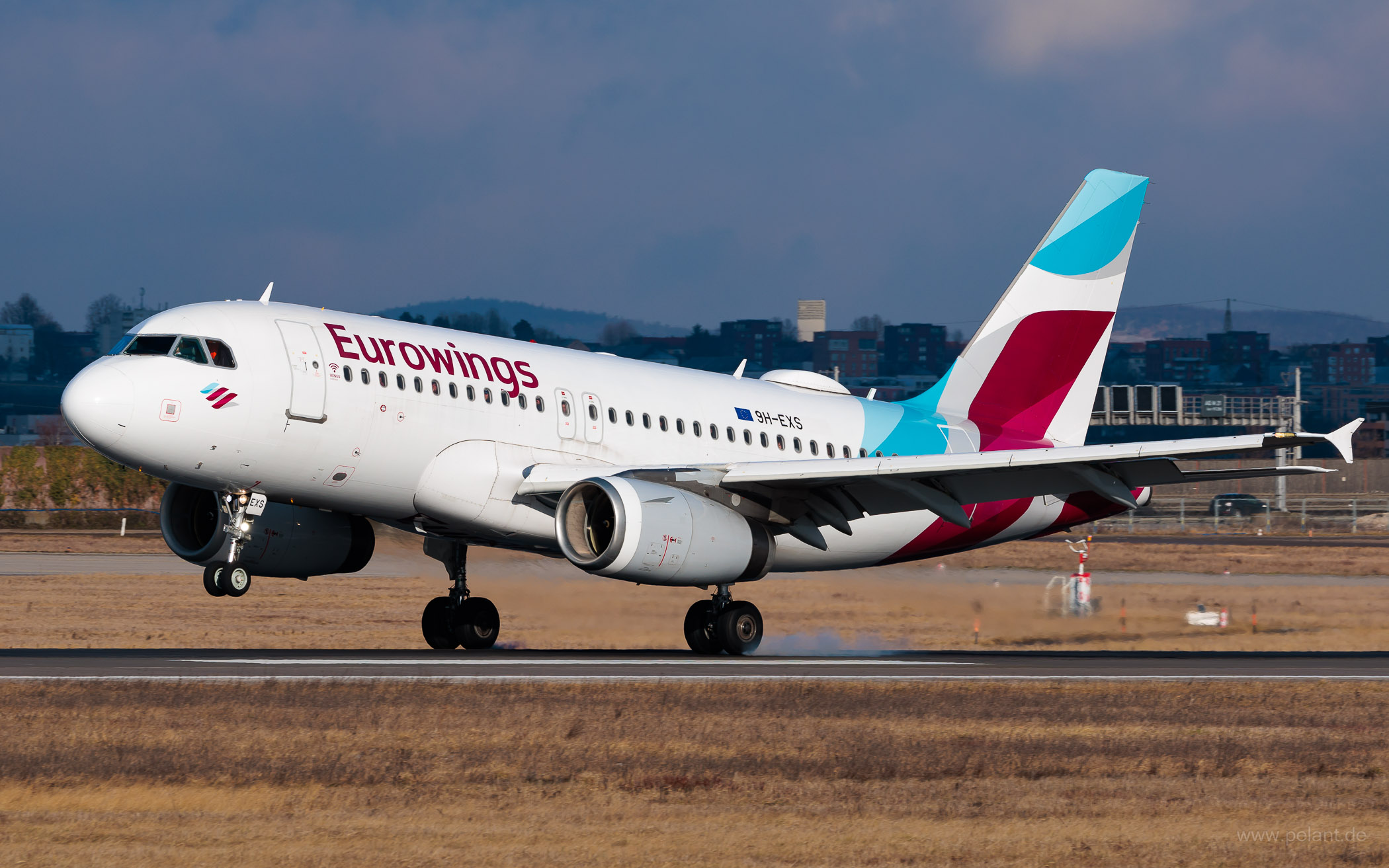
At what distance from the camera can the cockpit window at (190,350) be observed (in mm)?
22172

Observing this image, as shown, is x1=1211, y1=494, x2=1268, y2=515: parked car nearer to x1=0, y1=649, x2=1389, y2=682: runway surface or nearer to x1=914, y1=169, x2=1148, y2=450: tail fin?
x1=914, y1=169, x2=1148, y2=450: tail fin

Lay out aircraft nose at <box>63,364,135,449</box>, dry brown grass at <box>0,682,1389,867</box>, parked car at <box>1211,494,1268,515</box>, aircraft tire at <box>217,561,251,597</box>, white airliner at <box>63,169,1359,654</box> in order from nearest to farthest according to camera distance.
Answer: dry brown grass at <box>0,682,1389,867</box>, aircraft nose at <box>63,364,135,449</box>, aircraft tire at <box>217,561,251,597</box>, white airliner at <box>63,169,1359,654</box>, parked car at <box>1211,494,1268,515</box>

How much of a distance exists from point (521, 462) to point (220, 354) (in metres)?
4.76

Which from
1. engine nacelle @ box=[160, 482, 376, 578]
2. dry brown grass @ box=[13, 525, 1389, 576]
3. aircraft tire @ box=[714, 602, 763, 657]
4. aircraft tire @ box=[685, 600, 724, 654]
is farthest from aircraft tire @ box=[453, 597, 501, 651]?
dry brown grass @ box=[13, 525, 1389, 576]

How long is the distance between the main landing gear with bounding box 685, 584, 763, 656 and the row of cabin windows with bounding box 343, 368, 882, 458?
291cm

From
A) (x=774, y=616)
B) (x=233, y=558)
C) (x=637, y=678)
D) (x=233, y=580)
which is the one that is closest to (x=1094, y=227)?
(x=774, y=616)

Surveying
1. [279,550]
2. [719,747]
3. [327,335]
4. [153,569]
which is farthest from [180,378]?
[153,569]

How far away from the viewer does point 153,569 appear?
163ft

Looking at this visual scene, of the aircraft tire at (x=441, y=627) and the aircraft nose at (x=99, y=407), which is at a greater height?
the aircraft nose at (x=99, y=407)

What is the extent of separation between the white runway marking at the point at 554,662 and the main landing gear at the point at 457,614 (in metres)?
4.38

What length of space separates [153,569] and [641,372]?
27.6 meters

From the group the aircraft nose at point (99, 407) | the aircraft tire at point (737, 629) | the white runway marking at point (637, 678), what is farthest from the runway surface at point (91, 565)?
the white runway marking at point (637, 678)

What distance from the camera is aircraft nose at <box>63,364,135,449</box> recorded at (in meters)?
21.2

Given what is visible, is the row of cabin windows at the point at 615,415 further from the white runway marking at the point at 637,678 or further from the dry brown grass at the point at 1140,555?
the dry brown grass at the point at 1140,555
